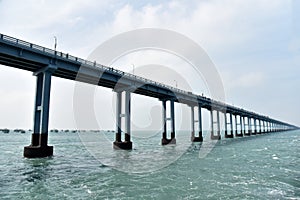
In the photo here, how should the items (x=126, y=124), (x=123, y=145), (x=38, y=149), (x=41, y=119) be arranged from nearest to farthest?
(x=38, y=149)
(x=41, y=119)
(x=123, y=145)
(x=126, y=124)

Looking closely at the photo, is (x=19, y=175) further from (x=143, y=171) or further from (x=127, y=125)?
(x=127, y=125)

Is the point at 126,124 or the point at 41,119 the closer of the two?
the point at 41,119

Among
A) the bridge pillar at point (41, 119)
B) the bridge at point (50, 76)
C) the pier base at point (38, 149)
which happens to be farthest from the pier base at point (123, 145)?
the pier base at point (38, 149)

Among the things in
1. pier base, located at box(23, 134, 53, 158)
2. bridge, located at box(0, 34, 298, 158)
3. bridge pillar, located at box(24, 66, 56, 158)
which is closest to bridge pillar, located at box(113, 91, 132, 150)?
bridge, located at box(0, 34, 298, 158)

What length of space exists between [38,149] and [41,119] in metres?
4.67

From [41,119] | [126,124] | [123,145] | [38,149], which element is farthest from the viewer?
[126,124]

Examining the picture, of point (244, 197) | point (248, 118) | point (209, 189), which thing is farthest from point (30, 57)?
point (248, 118)

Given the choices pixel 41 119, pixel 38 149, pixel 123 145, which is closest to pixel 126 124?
pixel 123 145

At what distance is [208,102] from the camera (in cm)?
9450

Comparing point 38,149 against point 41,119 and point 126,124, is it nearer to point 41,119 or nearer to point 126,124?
point 41,119

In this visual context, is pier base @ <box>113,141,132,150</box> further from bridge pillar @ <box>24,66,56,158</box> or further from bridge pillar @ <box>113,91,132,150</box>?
bridge pillar @ <box>24,66,56,158</box>

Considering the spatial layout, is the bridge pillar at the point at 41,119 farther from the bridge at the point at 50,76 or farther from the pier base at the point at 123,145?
the pier base at the point at 123,145

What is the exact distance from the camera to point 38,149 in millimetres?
32781

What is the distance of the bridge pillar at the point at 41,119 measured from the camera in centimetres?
3306
